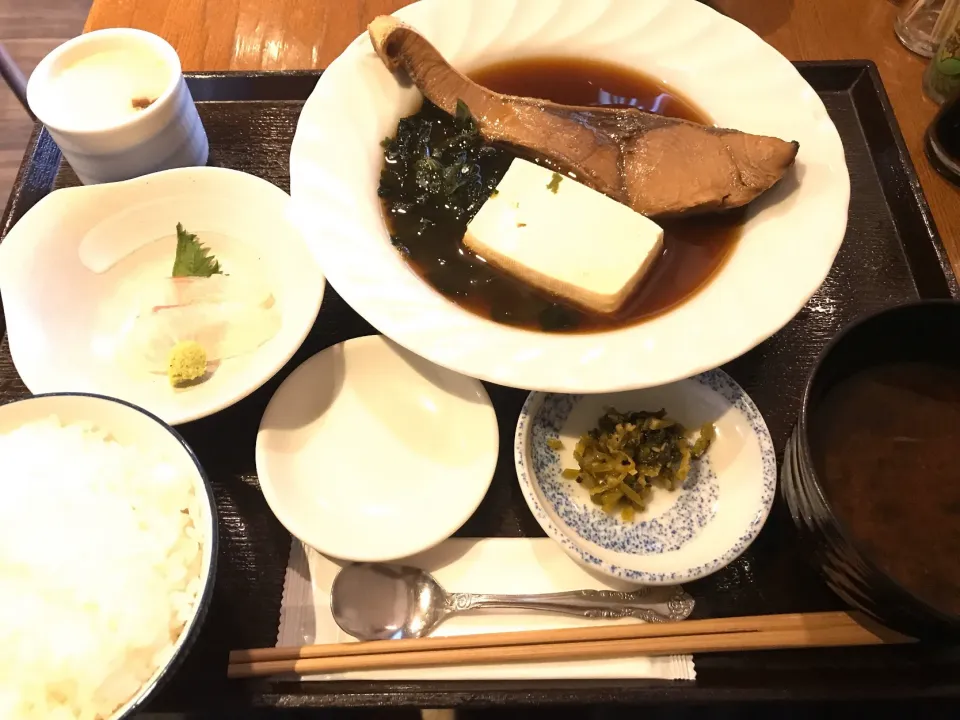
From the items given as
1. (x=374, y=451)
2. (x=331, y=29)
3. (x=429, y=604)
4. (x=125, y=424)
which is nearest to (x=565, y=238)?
(x=374, y=451)

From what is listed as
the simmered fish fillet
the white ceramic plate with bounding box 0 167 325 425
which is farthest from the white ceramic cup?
the simmered fish fillet

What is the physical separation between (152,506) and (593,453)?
0.91 metres

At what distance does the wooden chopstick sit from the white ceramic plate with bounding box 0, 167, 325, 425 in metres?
A: 0.54

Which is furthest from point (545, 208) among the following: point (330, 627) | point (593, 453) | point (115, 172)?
point (115, 172)

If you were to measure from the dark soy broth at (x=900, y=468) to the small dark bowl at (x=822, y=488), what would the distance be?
0.08 feet

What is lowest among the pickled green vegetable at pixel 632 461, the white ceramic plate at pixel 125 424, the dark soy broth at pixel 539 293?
the white ceramic plate at pixel 125 424

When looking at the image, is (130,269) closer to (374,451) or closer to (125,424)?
(125,424)

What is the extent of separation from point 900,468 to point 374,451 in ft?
3.61

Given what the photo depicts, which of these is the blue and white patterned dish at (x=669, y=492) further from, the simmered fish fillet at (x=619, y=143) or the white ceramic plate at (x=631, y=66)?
the simmered fish fillet at (x=619, y=143)

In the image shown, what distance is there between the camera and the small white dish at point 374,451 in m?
1.44

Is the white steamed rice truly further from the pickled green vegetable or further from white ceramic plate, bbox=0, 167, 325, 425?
the pickled green vegetable

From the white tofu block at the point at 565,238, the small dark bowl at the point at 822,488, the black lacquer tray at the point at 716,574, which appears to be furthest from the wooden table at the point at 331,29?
the small dark bowl at the point at 822,488

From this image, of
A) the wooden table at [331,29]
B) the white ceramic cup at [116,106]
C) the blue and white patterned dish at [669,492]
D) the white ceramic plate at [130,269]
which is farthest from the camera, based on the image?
the wooden table at [331,29]

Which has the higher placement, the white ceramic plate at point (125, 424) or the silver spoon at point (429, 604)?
the white ceramic plate at point (125, 424)
